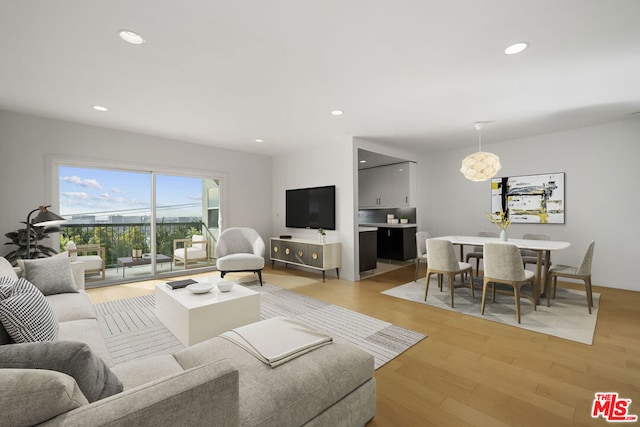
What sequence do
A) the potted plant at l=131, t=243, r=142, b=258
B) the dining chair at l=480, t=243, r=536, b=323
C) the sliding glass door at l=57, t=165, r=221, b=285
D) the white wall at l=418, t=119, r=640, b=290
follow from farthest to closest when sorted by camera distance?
the potted plant at l=131, t=243, r=142, b=258, the sliding glass door at l=57, t=165, r=221, b=285, the white wall at l=418, t=119, r=640, b=290, the dining chair at l=480, t=243, r=536, b=323

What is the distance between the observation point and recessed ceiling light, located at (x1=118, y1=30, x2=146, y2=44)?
7.14ft

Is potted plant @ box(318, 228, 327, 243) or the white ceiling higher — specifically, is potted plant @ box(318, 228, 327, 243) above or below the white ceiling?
below

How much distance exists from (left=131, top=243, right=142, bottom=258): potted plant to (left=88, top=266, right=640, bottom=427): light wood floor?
4004 millimetres

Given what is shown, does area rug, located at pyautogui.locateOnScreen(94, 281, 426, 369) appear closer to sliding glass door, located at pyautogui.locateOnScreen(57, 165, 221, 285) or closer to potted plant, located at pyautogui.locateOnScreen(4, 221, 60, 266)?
potted plant, located at pyautogui.locateOnScreen(4, 221, 60, 266)

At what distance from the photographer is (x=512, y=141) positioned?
5.49 m

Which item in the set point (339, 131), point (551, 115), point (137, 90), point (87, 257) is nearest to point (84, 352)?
point (137, 90)

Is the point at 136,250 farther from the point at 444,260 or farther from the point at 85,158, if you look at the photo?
the point at 444,260

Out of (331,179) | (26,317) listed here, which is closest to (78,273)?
(26,317)

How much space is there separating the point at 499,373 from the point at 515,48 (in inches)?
99.8

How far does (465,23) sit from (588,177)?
427cm

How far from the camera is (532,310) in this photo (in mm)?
3547

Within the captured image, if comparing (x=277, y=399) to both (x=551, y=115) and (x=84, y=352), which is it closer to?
(x=84, y=352)

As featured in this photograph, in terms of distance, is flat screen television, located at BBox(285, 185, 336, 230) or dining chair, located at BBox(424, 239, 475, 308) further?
flat screen television, located at BBox(285, 185, 336, 230)

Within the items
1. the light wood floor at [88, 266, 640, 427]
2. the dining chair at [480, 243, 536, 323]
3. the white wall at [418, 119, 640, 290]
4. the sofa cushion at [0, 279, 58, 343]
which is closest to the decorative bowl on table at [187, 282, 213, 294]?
the sofa cushion at [0, 279, 58, 343]
